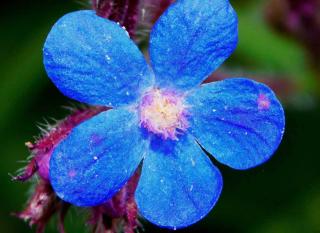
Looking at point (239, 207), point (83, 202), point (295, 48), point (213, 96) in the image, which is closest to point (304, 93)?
point (295, 48)

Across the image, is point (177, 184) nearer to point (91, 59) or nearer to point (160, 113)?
point (160, 113)

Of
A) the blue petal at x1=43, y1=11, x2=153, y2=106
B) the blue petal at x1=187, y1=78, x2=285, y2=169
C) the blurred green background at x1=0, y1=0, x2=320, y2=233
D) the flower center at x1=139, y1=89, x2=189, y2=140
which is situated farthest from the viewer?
the blurred green background at x1=0, y1=0, x2=320, y2=233

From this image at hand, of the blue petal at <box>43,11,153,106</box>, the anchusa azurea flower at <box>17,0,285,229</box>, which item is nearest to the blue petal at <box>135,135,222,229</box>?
the anchusa azurea flower at <box>17,0,285,229</box>

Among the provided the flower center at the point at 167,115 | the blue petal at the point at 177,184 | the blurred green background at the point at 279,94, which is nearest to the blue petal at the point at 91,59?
the flower center at the point at 167,115

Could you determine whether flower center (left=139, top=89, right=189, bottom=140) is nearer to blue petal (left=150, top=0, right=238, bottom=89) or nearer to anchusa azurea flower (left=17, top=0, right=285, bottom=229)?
anchusa azurea flower (left=17, top=0, right=285, bottom=229)

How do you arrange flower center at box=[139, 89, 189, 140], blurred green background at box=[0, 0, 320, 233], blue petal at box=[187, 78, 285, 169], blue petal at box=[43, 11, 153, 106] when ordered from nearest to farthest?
blue petal at box=[43, 11, 153, 106] < blue petal at box=[187, 78, 285, 169] < flower center at box=[139, 89, 189, 140] < blurred green background at box=[0, 0, 320, 233]

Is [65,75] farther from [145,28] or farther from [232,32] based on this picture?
[145,28]

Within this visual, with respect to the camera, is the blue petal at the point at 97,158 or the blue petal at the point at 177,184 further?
the blue petal at the point at 177,184

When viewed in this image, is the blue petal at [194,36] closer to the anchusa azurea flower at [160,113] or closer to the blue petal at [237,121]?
the anchusa azurea flower at [160,113]
